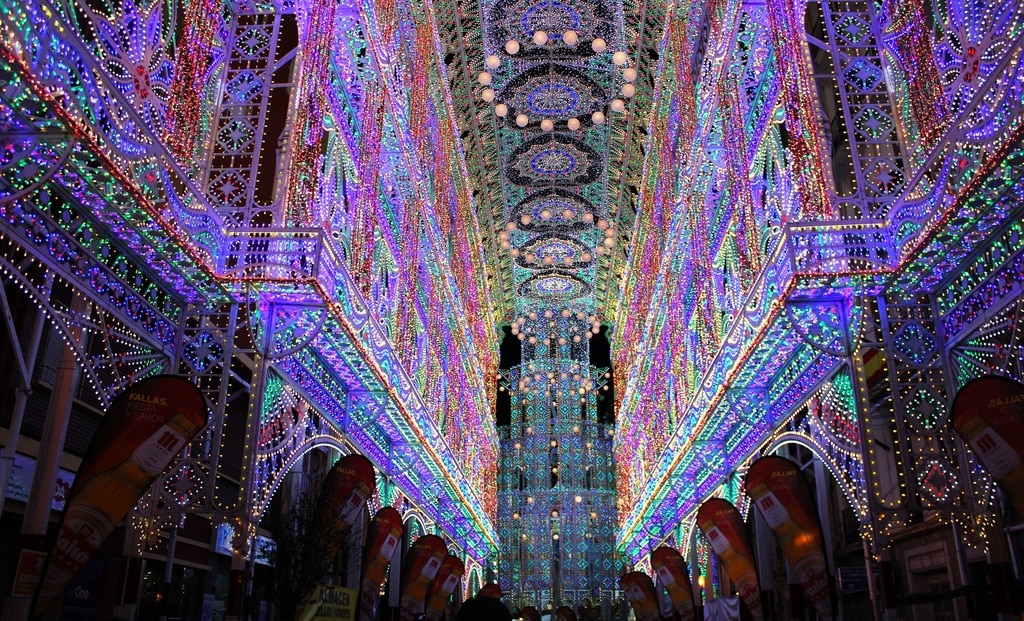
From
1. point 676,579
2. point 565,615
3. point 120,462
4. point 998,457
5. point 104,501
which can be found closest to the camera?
point 998,457

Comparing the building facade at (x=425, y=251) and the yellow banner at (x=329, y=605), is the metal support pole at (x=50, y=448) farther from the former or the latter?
the yellow banner at (x=329, y=605)

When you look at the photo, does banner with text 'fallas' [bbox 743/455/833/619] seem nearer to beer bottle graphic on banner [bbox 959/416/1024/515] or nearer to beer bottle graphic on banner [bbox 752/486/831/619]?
beer bottle graphic on banner [bbox 752/486/831/619]

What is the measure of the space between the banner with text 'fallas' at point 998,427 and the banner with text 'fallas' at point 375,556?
10.4 metres

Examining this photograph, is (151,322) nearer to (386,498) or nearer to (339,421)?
(339,421)

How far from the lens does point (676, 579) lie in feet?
69.7

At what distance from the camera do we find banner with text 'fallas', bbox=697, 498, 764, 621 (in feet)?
51.2

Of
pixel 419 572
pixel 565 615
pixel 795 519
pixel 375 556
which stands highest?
pixel 795 519

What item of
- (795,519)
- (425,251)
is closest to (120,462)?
(795,519)

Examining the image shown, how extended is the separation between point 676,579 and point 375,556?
884 cm

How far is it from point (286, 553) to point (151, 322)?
3.82m

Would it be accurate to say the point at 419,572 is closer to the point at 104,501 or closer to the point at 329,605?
the point at 329,605

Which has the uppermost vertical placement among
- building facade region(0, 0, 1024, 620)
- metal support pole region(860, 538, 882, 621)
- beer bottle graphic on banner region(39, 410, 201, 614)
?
building facade region(0, 0, 1024, 620)

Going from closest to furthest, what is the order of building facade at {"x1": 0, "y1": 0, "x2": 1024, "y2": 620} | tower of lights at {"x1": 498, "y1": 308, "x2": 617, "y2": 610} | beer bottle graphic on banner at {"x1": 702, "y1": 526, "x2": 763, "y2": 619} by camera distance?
building facade at {"x1": 0, "y1": 0, "x2": 1024, "y2": 620} → beer bottle graphic on banner at {"x1": 702, "y1": 526, "x2": 763, "y2": 619} → tower of lights at {"x1": 498, "y1": 308, "x2": 617, "y2": 610}

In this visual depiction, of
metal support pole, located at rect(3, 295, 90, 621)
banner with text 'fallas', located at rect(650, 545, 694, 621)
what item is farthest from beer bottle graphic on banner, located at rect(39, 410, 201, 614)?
banner with text 'fallas', located at rect(650, 545, 694, 621)
